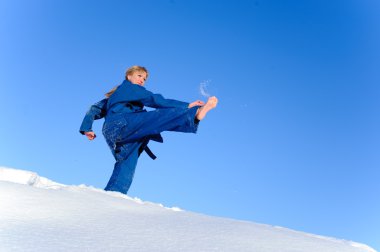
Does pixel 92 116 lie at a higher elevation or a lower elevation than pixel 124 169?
higher

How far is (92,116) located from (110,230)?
2.86 m

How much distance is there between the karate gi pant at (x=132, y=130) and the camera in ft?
11.8

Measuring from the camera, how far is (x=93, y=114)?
424 centimetres

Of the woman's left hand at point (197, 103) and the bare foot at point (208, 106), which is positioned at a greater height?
the woman's left hand at point (197, 103)

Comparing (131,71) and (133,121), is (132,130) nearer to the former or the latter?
(133,121)

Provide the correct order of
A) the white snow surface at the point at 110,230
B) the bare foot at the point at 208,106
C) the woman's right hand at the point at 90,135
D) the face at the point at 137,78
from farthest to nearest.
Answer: the face at the point at 137,78 → the woman's right hand at the point at 90,135 → the bare foot at the point at 208,106 → the white snow surface at the point at 110,230

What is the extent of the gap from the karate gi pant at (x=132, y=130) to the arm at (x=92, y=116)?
0.33 meters

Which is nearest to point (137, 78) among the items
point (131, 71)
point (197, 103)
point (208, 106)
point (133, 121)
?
point (131, 71)

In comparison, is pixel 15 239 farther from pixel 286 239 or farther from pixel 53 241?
pixel 286 239

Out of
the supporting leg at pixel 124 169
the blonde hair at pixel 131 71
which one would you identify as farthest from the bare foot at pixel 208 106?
the blonde hair at pixel 131 71

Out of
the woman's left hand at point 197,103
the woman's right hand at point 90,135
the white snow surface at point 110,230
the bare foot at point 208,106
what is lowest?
the white snow surface at point 110,230

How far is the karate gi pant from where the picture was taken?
11.8 feet

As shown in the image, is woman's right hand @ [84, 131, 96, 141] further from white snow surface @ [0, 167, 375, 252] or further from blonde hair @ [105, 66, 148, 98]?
white snow surface @ [0, 167, 375, 252]

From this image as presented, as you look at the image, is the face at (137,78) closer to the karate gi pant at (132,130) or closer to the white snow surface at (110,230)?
the karate gi pant at (132,130)
